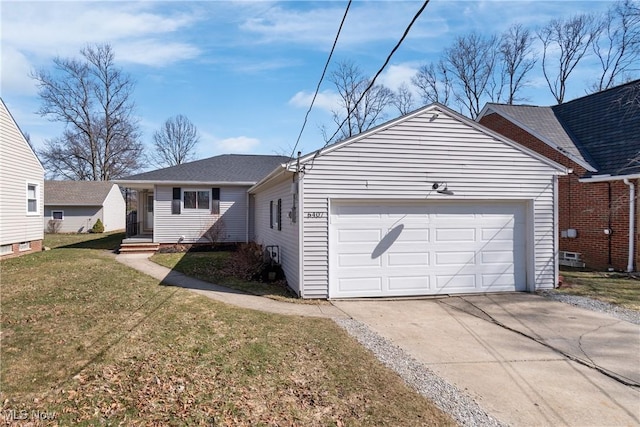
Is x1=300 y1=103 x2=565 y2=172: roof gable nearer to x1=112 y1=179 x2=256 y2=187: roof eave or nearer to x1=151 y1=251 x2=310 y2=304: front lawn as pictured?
x1=151 y1=251 x2=310 y2=304: front lawn

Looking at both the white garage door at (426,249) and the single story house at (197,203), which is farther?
the single story house at (197,203)

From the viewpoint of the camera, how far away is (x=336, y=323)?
6574 millimetres

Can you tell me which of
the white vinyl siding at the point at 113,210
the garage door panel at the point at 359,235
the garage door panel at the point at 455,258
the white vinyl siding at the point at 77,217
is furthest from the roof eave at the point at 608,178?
the white vinyl siding at the point at 77,217

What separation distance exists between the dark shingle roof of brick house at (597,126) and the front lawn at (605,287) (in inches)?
125

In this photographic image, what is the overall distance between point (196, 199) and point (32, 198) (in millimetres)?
6822

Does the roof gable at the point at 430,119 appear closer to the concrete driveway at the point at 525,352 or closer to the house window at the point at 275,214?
the house window at the point at 275,214

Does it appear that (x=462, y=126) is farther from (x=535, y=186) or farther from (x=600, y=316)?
(x=600, y=316)

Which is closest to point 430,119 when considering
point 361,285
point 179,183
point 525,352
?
point 361,285

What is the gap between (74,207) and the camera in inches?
1140

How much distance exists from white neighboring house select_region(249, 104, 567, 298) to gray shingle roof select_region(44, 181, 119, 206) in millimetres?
25967

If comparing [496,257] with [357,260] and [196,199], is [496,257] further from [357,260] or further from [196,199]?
[196,199]

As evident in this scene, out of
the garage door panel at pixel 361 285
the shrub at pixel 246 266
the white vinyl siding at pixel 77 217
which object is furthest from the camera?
the white vinyl siding at pixel 77 217

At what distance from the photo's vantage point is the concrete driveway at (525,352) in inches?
152

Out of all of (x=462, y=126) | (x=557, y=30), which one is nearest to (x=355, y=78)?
(x=557, y=30)
